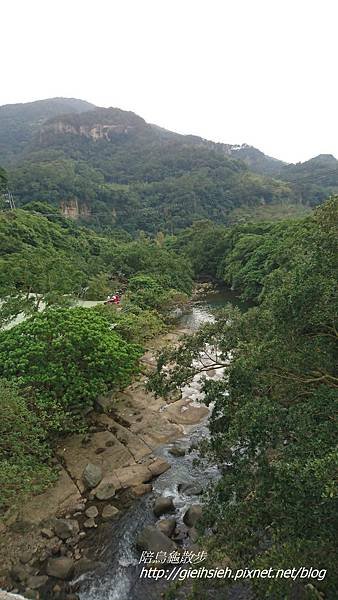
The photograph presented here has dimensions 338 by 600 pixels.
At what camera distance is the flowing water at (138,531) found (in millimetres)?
9469

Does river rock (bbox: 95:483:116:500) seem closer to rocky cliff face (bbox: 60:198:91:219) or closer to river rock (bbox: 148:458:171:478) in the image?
river rock (bbox: 148:458:171:478)

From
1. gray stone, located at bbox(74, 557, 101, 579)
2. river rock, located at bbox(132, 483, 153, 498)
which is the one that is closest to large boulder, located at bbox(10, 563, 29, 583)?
gray stone, located at bbox(74, 557, 101, 579)

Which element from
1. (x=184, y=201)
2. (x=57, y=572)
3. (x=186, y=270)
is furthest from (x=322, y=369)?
(x=184, y=201)

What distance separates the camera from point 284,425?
7402mm

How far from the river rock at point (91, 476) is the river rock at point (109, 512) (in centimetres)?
93

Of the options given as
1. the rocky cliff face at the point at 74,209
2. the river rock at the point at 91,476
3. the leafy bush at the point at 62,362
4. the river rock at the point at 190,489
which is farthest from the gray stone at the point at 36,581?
the rocky cliff face at the point at 74,209

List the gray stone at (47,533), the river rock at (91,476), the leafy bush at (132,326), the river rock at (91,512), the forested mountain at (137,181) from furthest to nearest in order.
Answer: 1. the forested mountain at (137,181)
2. the leafy bush at (132,326)
3. the river rock at (91,476)
4. the river rock at (91,512)
5. the gray stone at (47,533)

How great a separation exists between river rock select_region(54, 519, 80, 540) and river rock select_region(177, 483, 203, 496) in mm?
3382

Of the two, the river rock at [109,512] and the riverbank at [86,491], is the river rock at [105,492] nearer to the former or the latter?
the riverbank at [86,491]

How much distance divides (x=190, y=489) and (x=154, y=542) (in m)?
2.57

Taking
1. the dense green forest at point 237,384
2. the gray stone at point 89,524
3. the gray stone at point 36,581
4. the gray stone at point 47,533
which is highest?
the dense green forest at point 237,384

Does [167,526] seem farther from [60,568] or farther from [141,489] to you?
[60,568]

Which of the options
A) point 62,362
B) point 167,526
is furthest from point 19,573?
point 62,362

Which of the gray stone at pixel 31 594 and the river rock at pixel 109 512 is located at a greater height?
the gray stone at pixel 31 594
